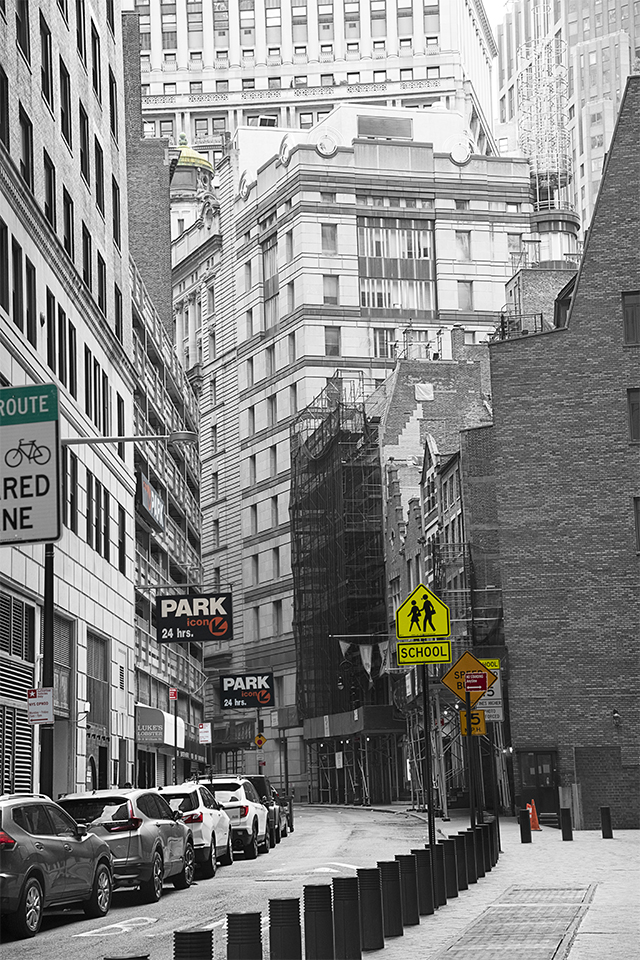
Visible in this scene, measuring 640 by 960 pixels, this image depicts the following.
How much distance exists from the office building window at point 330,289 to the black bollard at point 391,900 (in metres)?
88.3

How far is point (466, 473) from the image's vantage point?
6088 cm

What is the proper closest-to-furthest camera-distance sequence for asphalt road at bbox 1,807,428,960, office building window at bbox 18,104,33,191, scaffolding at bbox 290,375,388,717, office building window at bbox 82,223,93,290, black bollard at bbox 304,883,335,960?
black bollard at bbox 304,883,335,960 → asphalt road at bbox 1,807,428,960 → office building window at bbox 18,104,33,191 → office building window at bbox 82,223,93,290 → scaffolding at bbox 290,375,388,717

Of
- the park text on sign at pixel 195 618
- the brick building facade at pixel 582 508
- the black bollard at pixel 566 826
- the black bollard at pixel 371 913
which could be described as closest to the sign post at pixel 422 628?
the black bollard at pixel 371 913

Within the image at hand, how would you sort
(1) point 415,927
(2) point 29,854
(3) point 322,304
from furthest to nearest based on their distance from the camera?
1. (3) point 322,304
2. (2) point 29,854
3. (1) point 415,927

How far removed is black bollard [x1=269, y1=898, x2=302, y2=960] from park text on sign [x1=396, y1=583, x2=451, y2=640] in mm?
9145

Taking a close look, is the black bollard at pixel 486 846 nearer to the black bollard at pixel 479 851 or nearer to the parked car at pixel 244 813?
the black bollard at pixel 479 851

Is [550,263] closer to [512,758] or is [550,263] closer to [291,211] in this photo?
[291,211]

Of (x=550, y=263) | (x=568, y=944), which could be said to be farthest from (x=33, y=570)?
(x=550, y=263)

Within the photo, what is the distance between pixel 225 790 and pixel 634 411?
69.3 ft

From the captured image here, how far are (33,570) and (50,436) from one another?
26006 millimetres

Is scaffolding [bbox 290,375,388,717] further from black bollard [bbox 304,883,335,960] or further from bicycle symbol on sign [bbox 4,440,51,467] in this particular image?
bicycle symbol on sign [bbox 4,440,51,467]

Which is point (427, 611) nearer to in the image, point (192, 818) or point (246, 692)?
point (192, 818)

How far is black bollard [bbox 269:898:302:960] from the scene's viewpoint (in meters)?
12.1

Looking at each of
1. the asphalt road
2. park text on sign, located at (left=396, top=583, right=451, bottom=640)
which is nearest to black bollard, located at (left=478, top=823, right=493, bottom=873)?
the asphalt road
